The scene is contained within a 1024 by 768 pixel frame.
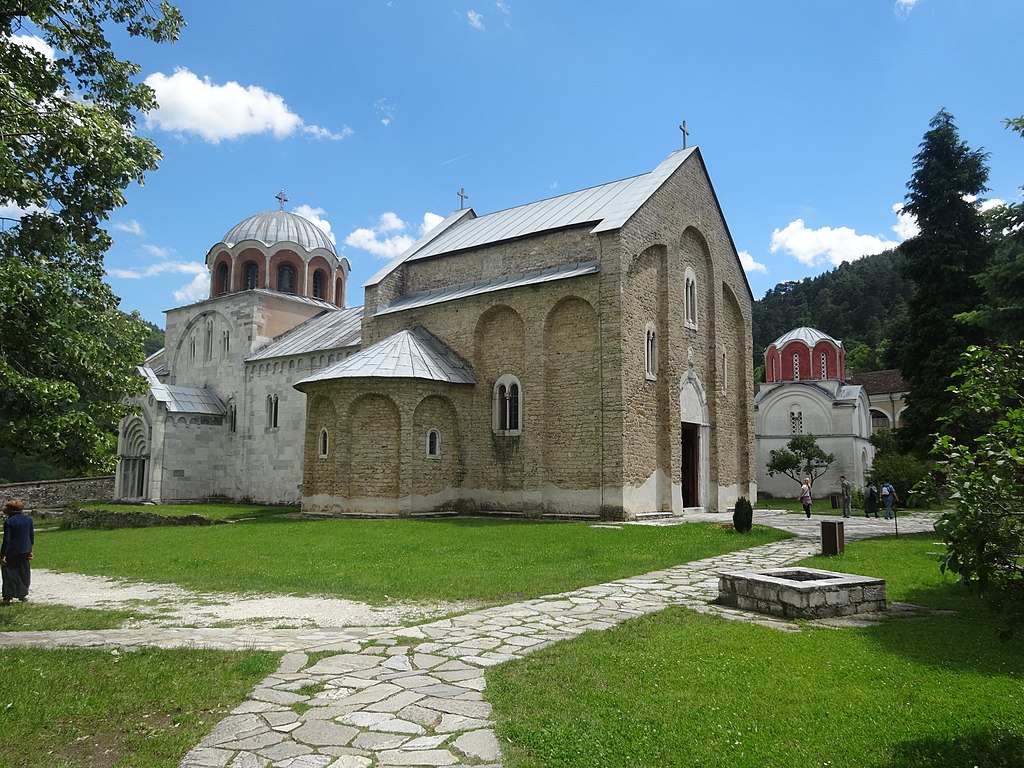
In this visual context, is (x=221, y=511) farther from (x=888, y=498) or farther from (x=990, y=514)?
(x=990, y=514)

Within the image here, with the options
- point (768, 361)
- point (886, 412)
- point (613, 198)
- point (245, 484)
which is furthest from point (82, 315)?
point (886, 412)

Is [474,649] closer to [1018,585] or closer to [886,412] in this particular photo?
[1018,585]

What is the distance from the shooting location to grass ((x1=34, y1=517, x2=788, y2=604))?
10078 mm

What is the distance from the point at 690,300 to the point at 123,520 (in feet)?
65.0

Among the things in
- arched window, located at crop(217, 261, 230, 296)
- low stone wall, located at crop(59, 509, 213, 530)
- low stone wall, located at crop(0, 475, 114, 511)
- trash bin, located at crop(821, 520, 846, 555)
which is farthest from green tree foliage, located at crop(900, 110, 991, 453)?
low stone wall, located at crop(0, 475, 114, 511)

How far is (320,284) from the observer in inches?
1363

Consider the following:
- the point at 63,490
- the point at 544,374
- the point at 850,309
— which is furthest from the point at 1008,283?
the point at 850,309

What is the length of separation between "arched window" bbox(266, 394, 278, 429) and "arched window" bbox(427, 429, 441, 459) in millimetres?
10465

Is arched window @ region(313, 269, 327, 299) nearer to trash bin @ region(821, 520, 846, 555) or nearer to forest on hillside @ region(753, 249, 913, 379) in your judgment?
trash bin @ region(821, 520, 846, 555)

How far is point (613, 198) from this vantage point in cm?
2331

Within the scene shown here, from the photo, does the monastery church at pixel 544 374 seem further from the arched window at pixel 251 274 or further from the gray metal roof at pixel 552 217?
the arched window at pixel 251 274

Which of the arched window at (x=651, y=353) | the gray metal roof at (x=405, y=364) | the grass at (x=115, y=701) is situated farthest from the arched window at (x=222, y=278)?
the grass at (x=115, y=701)

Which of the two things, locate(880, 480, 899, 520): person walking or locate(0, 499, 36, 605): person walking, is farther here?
locate(880, 480, 899, 520): person walking

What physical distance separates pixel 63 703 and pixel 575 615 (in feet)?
16.0
